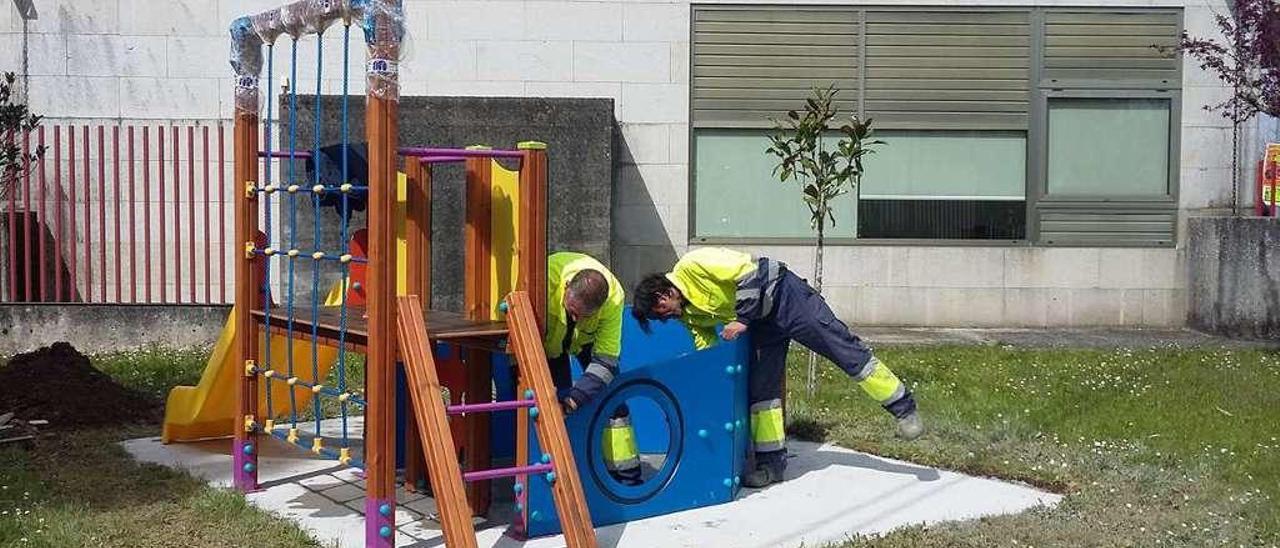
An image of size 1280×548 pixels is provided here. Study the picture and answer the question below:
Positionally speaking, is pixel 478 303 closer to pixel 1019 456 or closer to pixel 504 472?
pixel 504 472

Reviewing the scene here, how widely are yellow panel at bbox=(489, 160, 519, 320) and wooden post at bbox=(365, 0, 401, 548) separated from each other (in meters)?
0.61

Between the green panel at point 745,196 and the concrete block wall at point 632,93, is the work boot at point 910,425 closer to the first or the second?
the concrete block wall at point 632,93

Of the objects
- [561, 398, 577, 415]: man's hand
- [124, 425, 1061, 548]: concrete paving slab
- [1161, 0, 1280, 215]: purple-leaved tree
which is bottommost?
[124, 425, 1061, 548]: concrete paving slab

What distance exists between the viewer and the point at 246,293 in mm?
6629

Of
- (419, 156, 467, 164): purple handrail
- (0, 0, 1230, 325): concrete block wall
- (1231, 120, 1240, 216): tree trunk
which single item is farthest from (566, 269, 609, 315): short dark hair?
(1231, 120, 1240, 216): tree trunk

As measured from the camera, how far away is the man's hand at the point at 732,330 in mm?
6484

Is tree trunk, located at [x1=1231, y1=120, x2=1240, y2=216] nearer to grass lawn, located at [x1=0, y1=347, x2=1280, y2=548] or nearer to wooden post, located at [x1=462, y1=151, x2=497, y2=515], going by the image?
grass lawn, located at [x1=0, y1=347, x2=1280, y2=548]

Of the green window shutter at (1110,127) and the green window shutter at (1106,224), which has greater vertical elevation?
the green window shutter at (1110,127)

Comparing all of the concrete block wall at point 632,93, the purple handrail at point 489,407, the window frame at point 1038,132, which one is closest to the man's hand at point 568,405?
the purple handrail at point 489,407

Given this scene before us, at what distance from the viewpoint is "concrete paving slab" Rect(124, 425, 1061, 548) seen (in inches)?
231

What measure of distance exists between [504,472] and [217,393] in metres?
2.96

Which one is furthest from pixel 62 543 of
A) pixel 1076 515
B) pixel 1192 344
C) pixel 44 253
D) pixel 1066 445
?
pixel 1192 344

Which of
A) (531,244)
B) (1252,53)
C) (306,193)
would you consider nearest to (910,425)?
(531,244)

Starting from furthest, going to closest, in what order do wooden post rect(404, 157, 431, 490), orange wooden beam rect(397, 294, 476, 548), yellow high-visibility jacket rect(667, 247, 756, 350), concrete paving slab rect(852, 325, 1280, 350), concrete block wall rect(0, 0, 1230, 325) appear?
1. concrete block wall rect(0, 0, 1230, 325)
2. concrete paving slab rect(852, 325, 1280, 350)
3. yellow high-visibility jacket rect(667, 247, 756, 350)
4. wooden post rect(404, 157, 431, 490)
5. orange wooden beam rect(397, 294, 476, 548)
